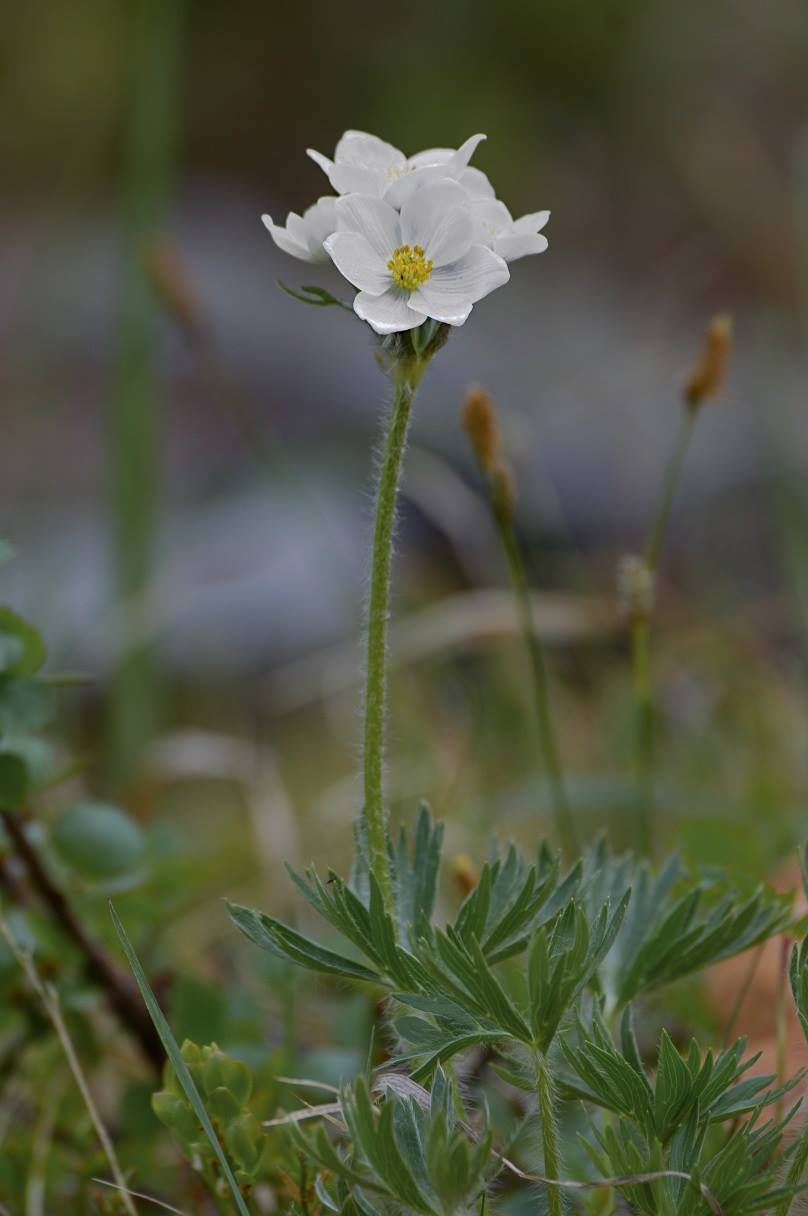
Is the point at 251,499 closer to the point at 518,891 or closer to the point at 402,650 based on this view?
the point at 402,650

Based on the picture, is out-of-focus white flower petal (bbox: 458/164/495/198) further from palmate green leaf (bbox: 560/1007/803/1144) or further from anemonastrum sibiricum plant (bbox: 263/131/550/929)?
palmate green leaf (bbox: 560/1007/803/1144)

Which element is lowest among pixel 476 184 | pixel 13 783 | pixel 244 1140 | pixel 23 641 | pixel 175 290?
pixel 244 1140

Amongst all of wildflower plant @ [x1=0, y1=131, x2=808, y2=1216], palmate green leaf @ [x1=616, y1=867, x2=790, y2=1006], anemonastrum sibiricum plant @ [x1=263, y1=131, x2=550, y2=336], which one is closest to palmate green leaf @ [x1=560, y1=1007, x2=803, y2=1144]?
wildflower plant @ [x1=0, y1=131, x2=808, y2=1216]

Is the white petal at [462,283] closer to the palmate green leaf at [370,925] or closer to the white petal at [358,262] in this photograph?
the white petal at [358,262]

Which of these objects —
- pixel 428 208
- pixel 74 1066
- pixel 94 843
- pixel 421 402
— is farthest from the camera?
pixel 421 402

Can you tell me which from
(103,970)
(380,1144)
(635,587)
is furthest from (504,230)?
(103,970)

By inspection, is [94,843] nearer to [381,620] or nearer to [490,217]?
[381,620]
